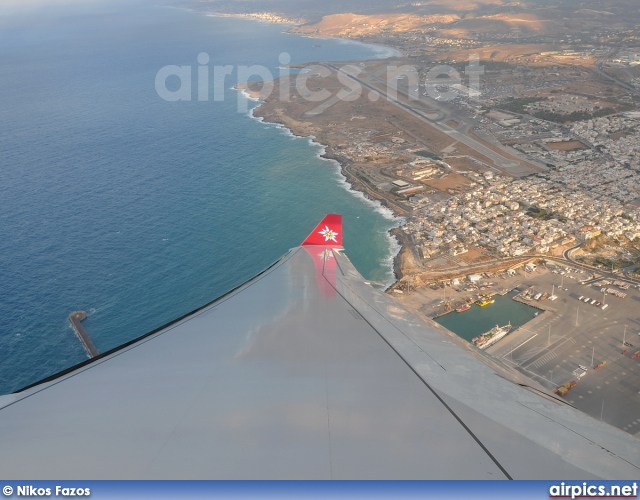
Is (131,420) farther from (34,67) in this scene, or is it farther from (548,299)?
(34,67)

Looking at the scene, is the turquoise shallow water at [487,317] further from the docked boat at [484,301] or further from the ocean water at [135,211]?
Result: the ocean water at [135,211]

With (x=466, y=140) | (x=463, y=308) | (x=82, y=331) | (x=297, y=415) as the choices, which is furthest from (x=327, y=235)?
(x=466, y=140)

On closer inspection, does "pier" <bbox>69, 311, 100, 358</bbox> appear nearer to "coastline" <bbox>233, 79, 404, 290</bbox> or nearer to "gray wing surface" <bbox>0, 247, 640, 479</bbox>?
"coastline" <bbox>233, 79, 404, 290</bbox>

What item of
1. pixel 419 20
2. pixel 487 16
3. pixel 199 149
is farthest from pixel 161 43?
pixel 199 149

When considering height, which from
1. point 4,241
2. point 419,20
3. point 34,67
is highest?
point 419,20

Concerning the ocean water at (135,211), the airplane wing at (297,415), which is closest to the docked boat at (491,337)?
the ocean water at (135,211)
